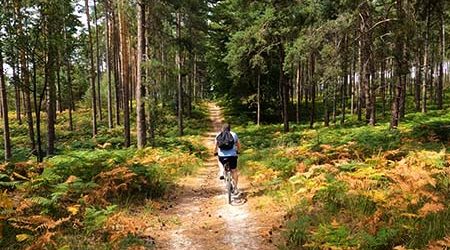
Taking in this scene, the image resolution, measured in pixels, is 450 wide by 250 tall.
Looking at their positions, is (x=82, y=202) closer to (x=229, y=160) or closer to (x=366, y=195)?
(x=229, y=160)

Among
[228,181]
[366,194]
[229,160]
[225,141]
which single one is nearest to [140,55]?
[225,141]

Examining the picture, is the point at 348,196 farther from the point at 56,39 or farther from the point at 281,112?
the point at 281,112

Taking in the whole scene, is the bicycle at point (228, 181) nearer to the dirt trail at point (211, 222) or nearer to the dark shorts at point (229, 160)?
the dark shorts at point (229, 160)

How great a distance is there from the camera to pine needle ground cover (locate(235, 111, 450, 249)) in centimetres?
571

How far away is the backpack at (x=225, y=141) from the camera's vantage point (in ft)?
33.8

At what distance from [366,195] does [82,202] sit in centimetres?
561

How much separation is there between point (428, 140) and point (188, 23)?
2018 cm

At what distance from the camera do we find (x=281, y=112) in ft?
122

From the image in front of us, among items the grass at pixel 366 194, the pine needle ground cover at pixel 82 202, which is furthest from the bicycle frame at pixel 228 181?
the pine needle ground cover at pixel 82 202

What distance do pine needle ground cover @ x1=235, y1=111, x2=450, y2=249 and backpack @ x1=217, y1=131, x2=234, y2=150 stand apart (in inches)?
60.3

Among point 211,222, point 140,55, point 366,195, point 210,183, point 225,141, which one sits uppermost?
point 140,55

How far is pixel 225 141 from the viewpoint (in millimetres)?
10305

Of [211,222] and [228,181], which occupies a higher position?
[228,181]

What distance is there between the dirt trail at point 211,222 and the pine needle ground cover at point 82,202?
1.28 ft
